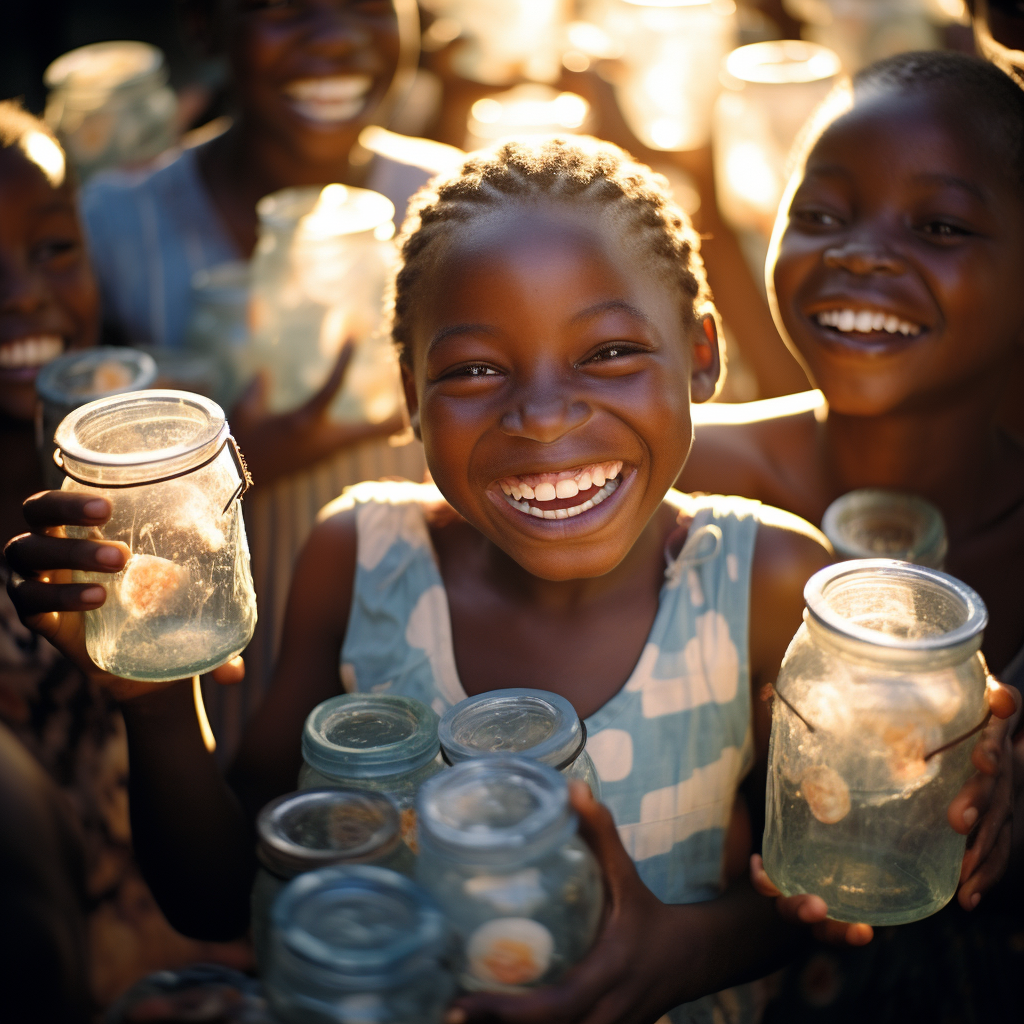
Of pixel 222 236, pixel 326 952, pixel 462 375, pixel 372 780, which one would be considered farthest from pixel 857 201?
pixel 222 236

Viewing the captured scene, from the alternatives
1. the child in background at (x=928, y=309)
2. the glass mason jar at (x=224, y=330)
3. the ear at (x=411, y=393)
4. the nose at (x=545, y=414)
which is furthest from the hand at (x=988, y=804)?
the glass mason jar at (x=224, y=330)

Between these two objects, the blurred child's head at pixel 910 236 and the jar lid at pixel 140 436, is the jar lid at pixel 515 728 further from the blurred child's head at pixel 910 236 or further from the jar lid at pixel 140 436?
the blurred child's head at pixel 910 236

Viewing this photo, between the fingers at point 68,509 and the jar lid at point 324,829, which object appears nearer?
the jar lid at point 324,829

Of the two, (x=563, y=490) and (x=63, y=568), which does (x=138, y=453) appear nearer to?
(x=63, y=568)

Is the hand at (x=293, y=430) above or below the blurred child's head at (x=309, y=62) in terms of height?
below

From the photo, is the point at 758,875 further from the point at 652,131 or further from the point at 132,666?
the point at 652,131

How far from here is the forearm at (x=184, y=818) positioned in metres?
1.34

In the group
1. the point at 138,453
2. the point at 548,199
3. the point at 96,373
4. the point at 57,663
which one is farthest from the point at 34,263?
the point at 548,199

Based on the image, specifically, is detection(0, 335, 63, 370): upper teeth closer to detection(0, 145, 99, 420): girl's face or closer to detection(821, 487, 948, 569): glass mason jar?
detection(0, 145, 99, 420): girl's face

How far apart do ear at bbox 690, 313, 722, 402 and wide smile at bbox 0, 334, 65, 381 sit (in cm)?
114

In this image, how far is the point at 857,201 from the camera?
5.56ft

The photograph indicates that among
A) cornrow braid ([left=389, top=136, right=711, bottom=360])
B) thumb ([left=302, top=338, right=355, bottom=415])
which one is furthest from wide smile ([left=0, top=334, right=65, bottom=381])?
cornrow braid ([left=389, top=136, right=711, bottom=360])

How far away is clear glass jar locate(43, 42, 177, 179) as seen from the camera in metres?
3.26

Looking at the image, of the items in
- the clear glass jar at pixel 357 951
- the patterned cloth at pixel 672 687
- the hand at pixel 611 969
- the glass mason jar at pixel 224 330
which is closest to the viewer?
the clear glass jar at pixel 357 951
